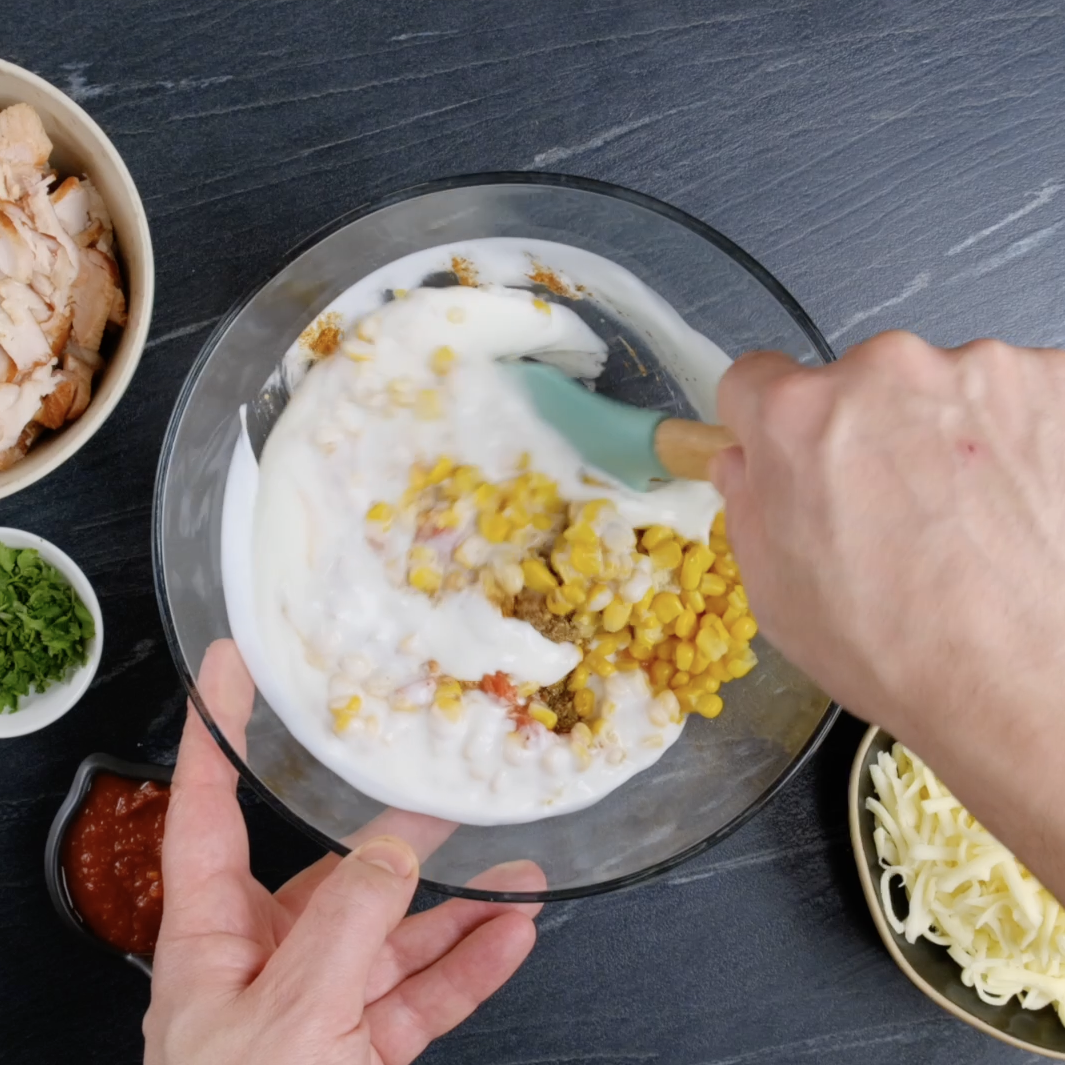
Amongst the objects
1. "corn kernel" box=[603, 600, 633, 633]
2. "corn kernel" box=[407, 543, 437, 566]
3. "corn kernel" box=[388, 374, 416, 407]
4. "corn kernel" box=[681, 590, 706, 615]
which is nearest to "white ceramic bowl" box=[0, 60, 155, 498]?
"corn kernel" box=[388, 374, 416, 407]

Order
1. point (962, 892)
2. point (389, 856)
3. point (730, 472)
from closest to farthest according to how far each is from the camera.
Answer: point (730, 472)
point (389, 856)
point (962, 892)

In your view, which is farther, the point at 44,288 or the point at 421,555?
the point at 421,555

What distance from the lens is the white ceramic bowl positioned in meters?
1.46

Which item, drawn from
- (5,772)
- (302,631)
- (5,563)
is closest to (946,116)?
(302,631)

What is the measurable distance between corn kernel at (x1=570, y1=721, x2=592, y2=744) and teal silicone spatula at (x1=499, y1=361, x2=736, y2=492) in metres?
0.41

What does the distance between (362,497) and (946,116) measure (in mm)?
1340

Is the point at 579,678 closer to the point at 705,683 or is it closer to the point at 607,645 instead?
the point at 607,645

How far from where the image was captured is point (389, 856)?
1.36m

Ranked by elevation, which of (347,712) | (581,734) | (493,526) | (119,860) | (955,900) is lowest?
(955,900)

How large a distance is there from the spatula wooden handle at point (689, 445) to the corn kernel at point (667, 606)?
0.20 m

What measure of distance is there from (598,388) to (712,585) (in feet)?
1.39

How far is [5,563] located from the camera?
1736mm

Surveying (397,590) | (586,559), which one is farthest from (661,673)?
(397,590)

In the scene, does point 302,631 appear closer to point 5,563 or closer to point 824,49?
point 5,563
